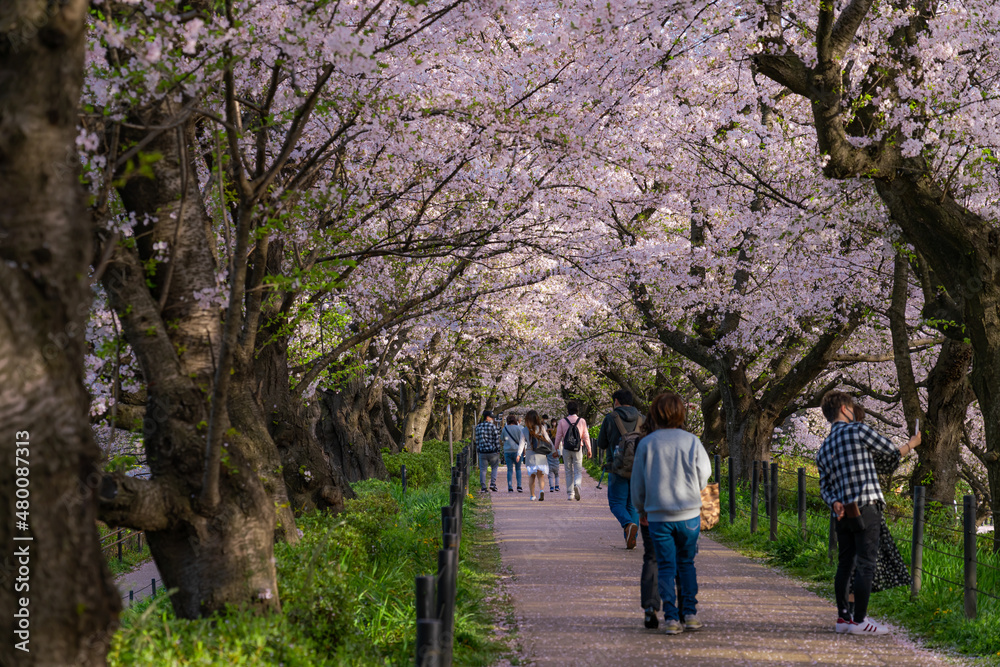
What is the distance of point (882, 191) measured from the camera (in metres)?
9.27

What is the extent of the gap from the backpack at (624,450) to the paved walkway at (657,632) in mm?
1043

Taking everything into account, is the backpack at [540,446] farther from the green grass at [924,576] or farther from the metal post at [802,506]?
the metal post at [802,506]

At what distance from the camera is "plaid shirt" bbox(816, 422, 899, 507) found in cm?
645

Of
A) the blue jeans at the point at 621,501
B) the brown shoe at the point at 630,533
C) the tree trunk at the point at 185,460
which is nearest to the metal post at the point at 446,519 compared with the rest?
the tree trunk at the point at 185,460

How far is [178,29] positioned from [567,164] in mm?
6700

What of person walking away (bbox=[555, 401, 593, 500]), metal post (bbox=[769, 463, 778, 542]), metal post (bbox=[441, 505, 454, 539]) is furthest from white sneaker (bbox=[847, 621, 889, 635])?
person walking away (bbox=[555, 401, 593, 500])

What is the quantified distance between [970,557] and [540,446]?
465 inches

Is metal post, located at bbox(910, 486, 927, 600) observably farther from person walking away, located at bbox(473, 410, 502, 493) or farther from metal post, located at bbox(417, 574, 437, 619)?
person walking away, located at bbox(473, 410, 502, 493)

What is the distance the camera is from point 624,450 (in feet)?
33.7

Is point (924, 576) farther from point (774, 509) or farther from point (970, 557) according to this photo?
point (774, 509)

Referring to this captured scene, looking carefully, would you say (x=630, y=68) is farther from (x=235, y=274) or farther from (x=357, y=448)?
(x=357, y=448)

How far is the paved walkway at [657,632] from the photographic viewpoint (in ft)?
20.1

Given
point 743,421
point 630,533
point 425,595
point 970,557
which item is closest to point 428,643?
point 425,595

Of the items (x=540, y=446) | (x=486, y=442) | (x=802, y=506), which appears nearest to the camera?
(x=802, y=506)
